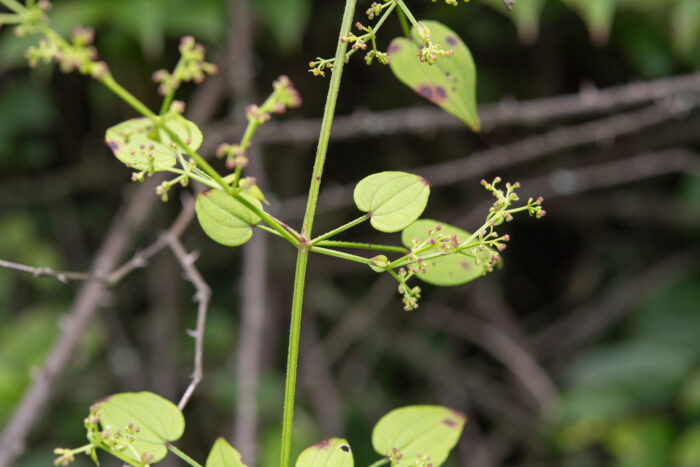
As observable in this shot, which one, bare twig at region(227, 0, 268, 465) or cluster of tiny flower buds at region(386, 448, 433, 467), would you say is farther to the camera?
bare twig at region(227, 0, 268, 465)

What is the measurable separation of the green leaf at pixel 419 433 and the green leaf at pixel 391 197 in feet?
0.50

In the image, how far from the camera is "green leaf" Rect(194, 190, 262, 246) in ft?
1.44

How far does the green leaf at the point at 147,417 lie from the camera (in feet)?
1.54

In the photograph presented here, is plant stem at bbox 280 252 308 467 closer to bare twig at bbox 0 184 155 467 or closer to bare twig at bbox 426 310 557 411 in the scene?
bare twig at bbox 0 184 155 467

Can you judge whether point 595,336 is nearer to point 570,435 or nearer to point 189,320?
point 570,435

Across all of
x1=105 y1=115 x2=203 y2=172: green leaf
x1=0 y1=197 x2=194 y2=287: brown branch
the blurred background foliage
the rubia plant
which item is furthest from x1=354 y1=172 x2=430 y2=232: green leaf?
the blurred background foliage

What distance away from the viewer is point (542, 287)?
2.19 meters

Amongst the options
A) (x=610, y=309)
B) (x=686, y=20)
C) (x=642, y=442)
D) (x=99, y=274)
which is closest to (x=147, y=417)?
(x=99, y=274)

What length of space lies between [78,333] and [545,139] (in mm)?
897

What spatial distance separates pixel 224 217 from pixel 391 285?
4.58ft

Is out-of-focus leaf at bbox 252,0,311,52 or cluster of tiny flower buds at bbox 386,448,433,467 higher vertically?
out-of-focus leaf at bbox 252,0,311,52

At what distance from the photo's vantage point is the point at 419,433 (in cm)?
51

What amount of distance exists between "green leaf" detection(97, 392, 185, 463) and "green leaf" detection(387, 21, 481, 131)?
12.6 inches

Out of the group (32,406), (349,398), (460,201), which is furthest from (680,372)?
(32,406)
